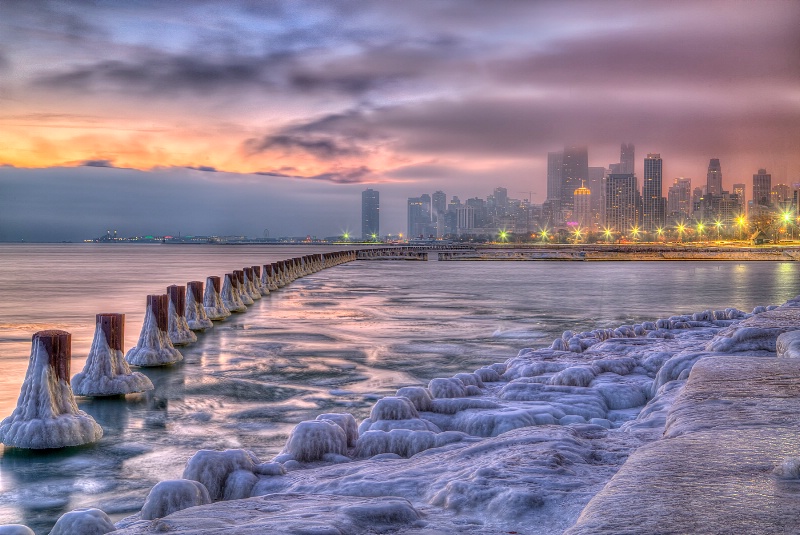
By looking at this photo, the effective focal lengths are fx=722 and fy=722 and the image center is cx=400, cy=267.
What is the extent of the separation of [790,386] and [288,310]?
17198mm

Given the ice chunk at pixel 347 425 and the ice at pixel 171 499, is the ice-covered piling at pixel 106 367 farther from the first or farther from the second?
the ice at pixel 171 499

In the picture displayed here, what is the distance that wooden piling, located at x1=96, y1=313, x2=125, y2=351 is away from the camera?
9336mm

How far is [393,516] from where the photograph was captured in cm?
393

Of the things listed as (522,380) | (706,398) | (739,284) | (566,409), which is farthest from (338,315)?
(739,284)

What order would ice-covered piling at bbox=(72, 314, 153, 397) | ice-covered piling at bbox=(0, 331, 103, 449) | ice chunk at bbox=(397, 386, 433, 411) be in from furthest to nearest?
1. ice-covered piling at bbox=(72, 314, 153, 397)
2. ice chunk at bbox=(397, 386, 433, 411)
3. ice-covered piling at bbox=(0, 331, 103, 449)

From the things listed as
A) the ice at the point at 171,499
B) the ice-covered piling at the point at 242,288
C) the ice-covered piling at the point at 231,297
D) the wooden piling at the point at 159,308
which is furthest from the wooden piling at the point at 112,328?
the ice-covered piling at the point at 242,288

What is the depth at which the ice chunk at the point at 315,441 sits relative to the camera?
5.99 m

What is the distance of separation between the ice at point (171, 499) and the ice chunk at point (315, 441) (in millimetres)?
1439

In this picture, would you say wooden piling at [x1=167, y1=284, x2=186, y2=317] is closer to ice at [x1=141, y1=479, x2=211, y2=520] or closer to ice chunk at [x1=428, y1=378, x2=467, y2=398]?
ice chunk at [x1=428, y1=378, x2=467, y2=398]

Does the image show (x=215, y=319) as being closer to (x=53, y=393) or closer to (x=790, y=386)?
(x=53, y=393)

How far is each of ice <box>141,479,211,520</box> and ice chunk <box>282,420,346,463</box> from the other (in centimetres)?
144

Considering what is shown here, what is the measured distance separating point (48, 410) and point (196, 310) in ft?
31.0

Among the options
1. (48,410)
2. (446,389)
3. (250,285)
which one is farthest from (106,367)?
(250,285)

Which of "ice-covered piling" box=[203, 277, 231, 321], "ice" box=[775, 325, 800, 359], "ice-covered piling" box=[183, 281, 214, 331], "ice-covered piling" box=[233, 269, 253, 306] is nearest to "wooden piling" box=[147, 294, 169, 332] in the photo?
"ice-covered piling" box=[183, 281, 214, 331]
